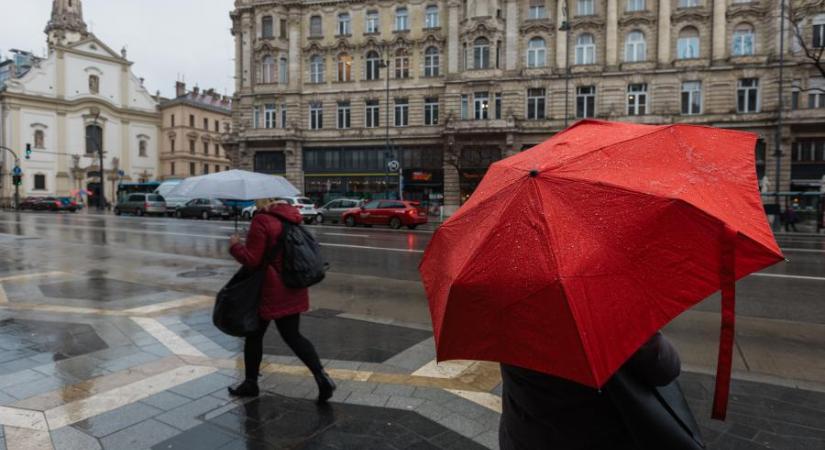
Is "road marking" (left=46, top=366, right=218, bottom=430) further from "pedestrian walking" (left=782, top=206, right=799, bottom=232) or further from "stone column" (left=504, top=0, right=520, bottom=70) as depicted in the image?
"stone column" (left=504, top=0, right=520, bottom=70)

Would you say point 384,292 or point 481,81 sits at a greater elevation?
point 481,81

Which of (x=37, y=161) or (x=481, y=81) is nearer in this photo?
(x=481, y=81)

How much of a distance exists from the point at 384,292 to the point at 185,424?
5665 mm

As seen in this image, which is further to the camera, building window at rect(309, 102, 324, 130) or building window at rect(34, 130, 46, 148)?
building window at rect(34, 130, 46, 148)

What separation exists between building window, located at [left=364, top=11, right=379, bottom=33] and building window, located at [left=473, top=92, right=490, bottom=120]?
1014 centimetres

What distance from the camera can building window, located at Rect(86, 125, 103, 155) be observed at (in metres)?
61.1

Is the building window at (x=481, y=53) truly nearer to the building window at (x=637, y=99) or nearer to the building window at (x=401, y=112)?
the building window at (x=401, y=112)

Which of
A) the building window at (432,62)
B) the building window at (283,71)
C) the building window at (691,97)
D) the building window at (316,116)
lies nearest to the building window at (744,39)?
the building window at (691,97)

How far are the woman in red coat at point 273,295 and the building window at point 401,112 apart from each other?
3701cm

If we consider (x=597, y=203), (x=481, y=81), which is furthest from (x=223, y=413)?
(x=481, y=81)

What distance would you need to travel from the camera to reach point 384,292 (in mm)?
9500

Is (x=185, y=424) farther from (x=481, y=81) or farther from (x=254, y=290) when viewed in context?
(x=481, y=81)

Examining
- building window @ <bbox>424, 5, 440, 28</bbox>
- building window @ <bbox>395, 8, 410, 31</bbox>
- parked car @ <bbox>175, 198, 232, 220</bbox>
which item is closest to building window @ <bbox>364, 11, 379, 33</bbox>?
building window @ <bbox>395, 8, 410, 31</bbox>

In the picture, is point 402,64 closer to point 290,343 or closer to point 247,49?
point 247,49
